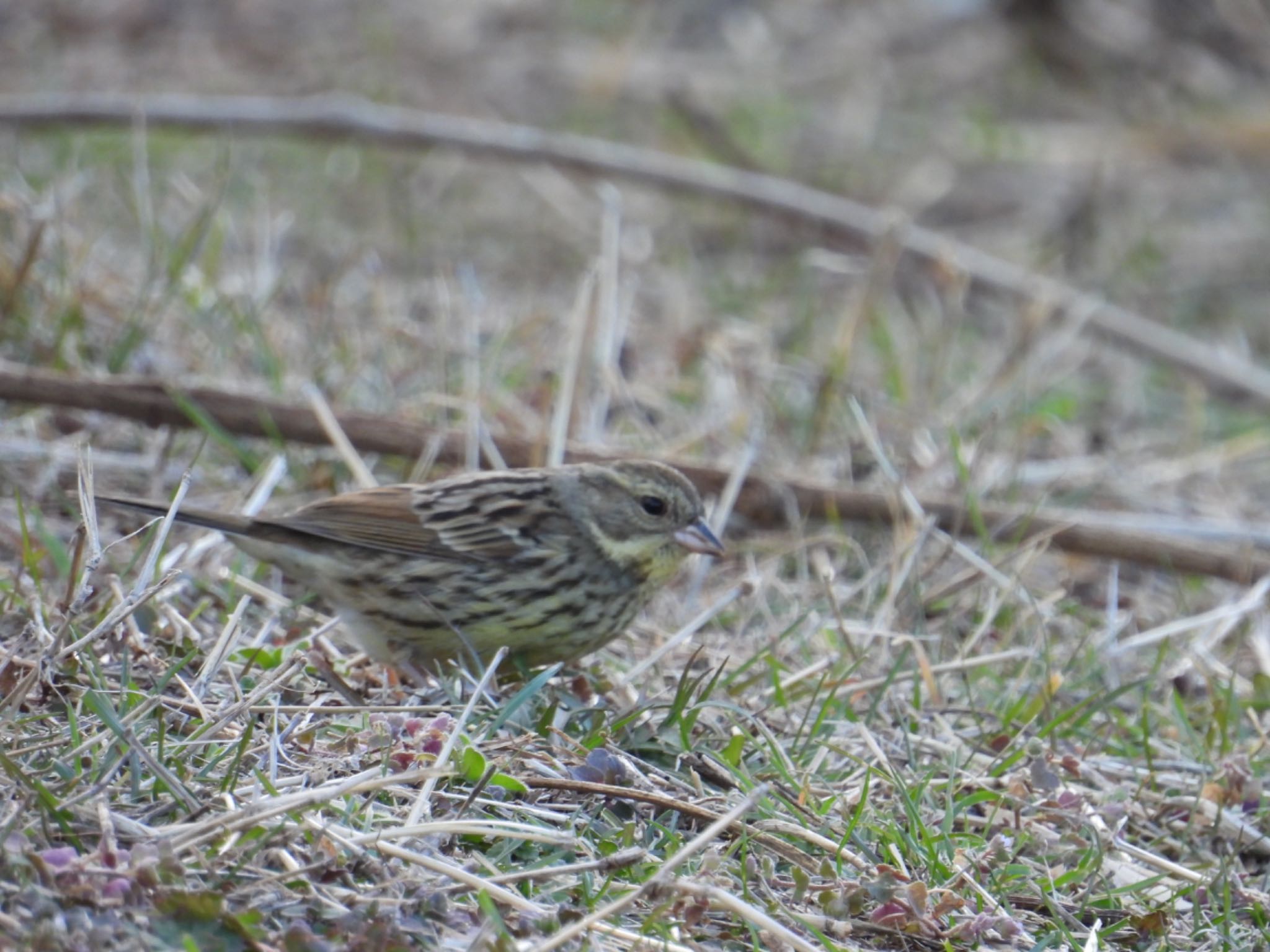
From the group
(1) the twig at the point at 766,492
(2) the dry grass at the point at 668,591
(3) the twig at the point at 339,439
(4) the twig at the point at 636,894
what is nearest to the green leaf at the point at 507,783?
(2) the dry grass at the point at 668,591

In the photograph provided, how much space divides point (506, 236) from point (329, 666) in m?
5.83

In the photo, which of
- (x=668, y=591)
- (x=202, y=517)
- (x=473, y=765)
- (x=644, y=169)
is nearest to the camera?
(x=473, y=765)

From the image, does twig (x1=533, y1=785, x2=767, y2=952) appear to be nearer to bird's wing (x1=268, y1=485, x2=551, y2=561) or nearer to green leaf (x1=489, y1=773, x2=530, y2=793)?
green leaf (x1=489, y1=773, x2=530, y2=793)

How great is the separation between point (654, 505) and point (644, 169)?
3.95 meters

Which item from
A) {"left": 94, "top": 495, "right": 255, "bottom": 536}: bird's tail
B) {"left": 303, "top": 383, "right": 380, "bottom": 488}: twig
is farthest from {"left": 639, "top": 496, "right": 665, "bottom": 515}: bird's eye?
{"left": 94, "top": 495, "right": 255, "bottom": 536}: bird's tail

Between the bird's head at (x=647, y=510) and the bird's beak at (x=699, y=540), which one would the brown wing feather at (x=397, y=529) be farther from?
the bird's beak at (x=699, y=540)

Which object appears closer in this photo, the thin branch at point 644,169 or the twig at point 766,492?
the twig at point 766,492

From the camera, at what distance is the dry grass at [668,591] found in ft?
10.4

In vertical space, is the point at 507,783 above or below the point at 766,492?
above

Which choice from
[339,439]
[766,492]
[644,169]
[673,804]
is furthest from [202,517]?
[644,169]

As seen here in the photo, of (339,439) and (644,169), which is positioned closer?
(339,439)

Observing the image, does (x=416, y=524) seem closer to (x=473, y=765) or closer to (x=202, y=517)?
(x=202, y=517)

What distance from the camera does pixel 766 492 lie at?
18.9 feet

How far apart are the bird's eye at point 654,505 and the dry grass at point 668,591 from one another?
454 mm
